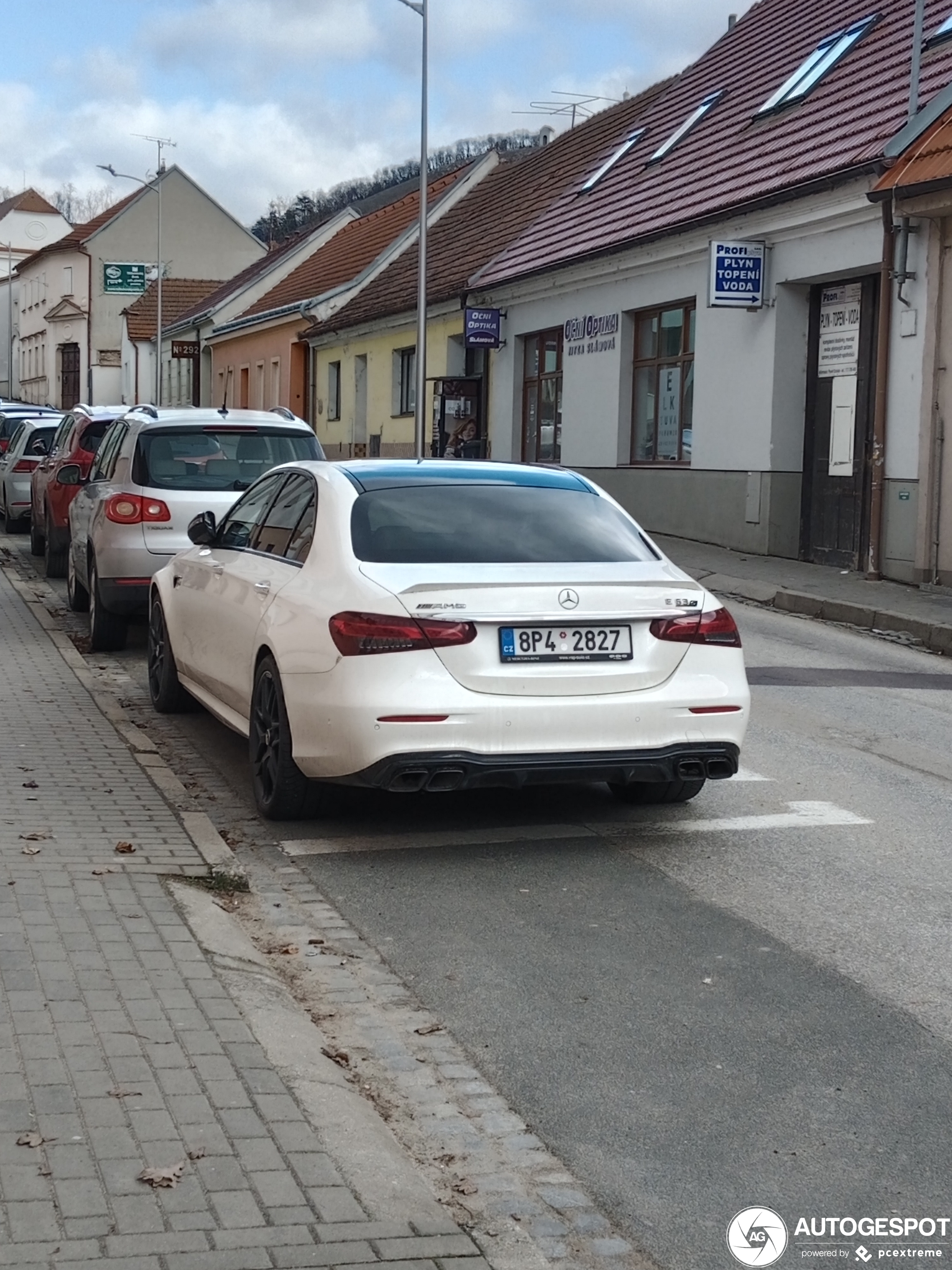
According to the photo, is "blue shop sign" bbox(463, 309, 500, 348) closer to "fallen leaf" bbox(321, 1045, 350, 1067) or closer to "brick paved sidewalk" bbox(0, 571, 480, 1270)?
"brick paved sidewalk" bbox(0, 571, 480, 1270)

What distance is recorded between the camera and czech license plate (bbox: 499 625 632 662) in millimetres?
6414

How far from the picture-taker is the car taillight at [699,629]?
21.8 feet

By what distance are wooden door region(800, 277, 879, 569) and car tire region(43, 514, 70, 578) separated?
8609mm

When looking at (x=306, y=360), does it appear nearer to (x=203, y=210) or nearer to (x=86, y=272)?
(x=203, y=210)

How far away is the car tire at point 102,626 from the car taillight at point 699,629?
20.8 ft

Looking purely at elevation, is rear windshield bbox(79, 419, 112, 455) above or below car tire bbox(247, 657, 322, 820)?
above

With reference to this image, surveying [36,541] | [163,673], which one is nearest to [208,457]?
[163,673]

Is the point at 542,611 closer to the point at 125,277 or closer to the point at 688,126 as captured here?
the point at 688,126

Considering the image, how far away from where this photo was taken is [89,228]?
287 ft

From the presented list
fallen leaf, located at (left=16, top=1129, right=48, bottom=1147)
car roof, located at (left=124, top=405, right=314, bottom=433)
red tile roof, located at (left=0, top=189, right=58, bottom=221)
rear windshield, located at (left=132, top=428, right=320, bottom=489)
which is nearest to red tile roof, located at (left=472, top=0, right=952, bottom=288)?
car roof, located at (left=124, top=405, right=314, bottom=433)

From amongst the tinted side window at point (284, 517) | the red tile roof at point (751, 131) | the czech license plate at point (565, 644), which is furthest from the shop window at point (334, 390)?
the czech license plate at point (565, 644)

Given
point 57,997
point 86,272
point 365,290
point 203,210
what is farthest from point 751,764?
point 86,272

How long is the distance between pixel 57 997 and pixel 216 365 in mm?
52801

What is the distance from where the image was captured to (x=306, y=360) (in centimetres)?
4334
